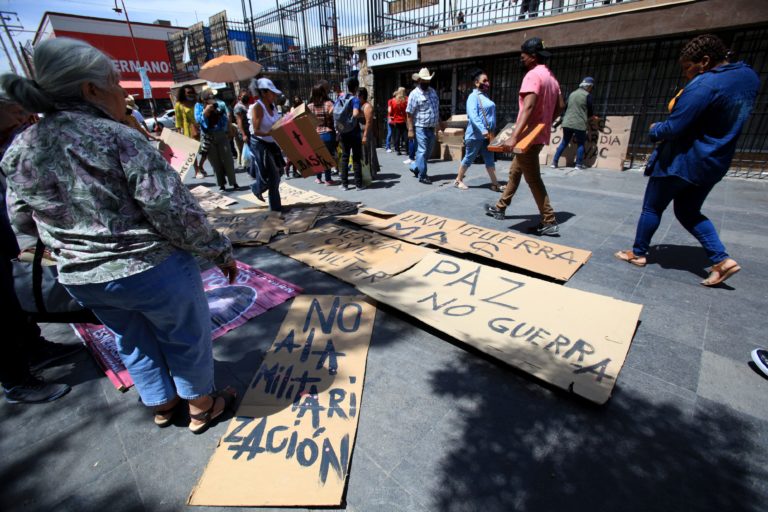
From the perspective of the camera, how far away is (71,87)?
131 centimetres

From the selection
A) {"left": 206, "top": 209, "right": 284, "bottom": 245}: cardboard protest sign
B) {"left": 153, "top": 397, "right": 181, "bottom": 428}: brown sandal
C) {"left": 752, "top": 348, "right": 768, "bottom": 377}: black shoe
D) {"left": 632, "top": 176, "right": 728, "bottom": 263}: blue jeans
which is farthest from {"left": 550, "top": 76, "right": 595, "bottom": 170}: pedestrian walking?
{"left": 153, "top": 397, "right": 181, "bottom": 428}: brown sandal

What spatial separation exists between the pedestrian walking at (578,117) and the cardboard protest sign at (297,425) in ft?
21.3

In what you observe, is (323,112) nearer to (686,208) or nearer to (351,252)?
(351,252)

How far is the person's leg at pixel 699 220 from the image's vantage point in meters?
3.04

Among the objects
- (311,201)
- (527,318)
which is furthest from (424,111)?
(527,318)

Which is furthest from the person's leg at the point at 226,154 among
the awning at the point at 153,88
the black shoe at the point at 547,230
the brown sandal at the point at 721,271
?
the awning at the point at 153,88

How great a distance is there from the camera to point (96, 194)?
1.35 meters

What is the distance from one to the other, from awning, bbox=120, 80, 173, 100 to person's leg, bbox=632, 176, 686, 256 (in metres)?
30.3

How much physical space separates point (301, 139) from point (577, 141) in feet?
18.4

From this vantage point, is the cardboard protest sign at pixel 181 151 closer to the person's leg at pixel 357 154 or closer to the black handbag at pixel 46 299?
the person's leg at pixel 357 154

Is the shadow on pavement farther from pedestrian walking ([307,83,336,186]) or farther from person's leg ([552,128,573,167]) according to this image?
person's leg ([552,128,573,167])

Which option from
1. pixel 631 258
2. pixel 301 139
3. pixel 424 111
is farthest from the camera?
pixel 424 111

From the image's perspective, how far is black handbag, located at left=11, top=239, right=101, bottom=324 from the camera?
6.47ft

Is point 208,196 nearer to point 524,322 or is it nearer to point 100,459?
point 100,459
